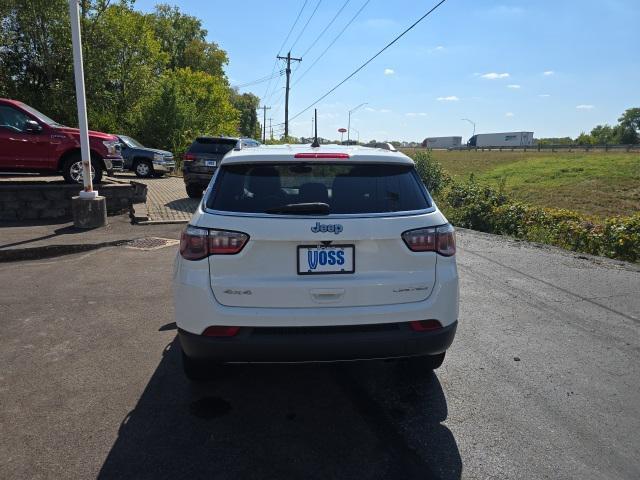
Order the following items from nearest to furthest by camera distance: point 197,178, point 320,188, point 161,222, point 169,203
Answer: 1. point 320,188
2. point 161,222
3. point 169,203
4. point 197,178

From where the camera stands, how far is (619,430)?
2988 millimetres

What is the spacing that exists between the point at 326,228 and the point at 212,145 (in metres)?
12.0

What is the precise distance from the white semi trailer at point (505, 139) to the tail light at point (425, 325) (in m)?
105

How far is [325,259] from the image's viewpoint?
9.25 ft

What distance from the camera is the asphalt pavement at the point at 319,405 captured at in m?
2.63

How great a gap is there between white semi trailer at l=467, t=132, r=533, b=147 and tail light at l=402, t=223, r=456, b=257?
344ft

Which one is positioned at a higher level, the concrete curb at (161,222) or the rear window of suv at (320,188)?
the rear window of suv at (320,188)

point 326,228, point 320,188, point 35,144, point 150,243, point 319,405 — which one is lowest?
point 319,405

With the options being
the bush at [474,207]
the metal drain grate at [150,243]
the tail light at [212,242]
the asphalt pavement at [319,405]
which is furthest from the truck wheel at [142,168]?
the tail light at [212,242]

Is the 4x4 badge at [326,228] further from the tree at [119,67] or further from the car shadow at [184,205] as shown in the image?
the tree at [119,67]

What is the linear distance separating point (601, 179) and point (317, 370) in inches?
1403

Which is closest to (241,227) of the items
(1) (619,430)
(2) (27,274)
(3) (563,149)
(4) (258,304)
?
(4) (258,304)

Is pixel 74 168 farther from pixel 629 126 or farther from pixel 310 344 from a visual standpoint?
pixel 629 126

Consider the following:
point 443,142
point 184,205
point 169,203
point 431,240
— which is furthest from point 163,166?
point 443,142
